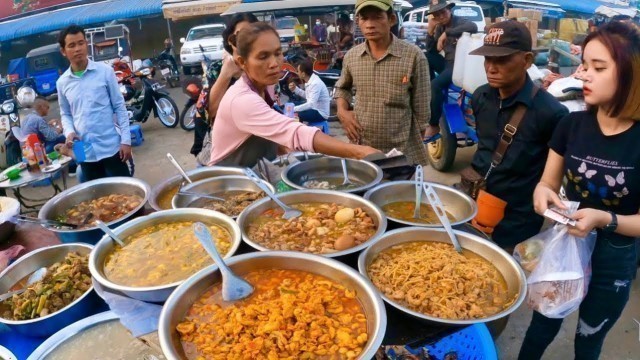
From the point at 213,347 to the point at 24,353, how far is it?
0.90 m

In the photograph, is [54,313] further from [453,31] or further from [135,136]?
[135,136]

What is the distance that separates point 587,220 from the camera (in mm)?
1734

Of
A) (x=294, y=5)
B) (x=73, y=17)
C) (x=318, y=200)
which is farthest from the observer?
(x=73, y=17)

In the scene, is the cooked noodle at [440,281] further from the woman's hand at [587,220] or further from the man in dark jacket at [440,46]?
the man in dark jacket at [440,46]

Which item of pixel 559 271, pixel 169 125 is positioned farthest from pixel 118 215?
pixel 169 125

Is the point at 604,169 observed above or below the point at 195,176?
above

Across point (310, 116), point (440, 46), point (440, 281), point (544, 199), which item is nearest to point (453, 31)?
point (440, 46)

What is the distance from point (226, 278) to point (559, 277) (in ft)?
4.95

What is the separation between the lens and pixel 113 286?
5.00 ft

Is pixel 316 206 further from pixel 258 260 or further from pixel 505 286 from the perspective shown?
pixel 505 286

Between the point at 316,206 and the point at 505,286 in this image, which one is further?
the point at 316,206

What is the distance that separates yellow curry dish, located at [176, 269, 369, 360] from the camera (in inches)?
51.2

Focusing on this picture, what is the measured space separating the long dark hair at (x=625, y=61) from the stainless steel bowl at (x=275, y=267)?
1438 mm

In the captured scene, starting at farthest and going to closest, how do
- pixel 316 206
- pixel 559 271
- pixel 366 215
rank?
pixel 316 206
pixel 366 215
pixel 559 271
